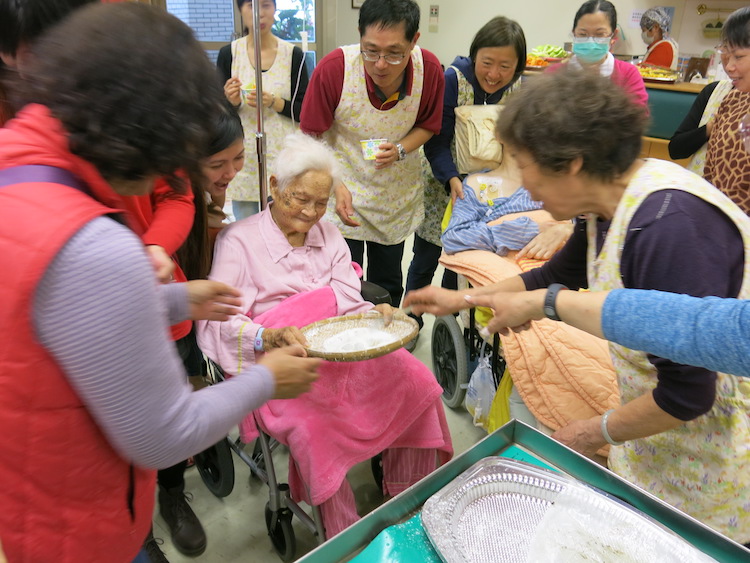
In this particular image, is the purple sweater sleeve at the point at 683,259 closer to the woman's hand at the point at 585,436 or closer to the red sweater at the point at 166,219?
the woman's hand at the point at 585,436

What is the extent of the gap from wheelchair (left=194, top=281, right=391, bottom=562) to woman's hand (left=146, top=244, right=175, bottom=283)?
0.56 m

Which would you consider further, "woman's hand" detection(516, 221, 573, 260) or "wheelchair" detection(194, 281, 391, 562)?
"woman's hand" detection(516, 221, 573, 260)

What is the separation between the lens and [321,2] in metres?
5.96

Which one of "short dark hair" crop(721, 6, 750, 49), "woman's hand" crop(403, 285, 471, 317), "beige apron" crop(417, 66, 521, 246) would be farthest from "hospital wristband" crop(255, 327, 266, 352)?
"short dark hair" crop(721, 6, 750, 49)

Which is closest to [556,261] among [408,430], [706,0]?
[408,430]

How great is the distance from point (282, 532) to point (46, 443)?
48.0 inches

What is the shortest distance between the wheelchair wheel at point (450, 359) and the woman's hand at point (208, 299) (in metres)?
1.31

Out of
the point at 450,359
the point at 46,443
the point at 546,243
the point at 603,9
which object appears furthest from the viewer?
the point at 603,9

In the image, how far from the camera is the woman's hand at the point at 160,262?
4.08 feet

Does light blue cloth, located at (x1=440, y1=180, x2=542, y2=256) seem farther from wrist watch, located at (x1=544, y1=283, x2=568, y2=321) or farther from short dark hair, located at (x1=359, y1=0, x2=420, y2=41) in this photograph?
wrist watch, located at (x1=544, y1=283, x2=568, y2=321)

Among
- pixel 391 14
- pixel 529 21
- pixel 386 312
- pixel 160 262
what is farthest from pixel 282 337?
pixel 529 21

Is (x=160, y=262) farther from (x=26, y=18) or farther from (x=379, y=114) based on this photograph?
(x=379, y=114)

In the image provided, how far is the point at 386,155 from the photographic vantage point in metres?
2.39

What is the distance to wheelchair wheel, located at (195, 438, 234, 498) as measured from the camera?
1901 mm
